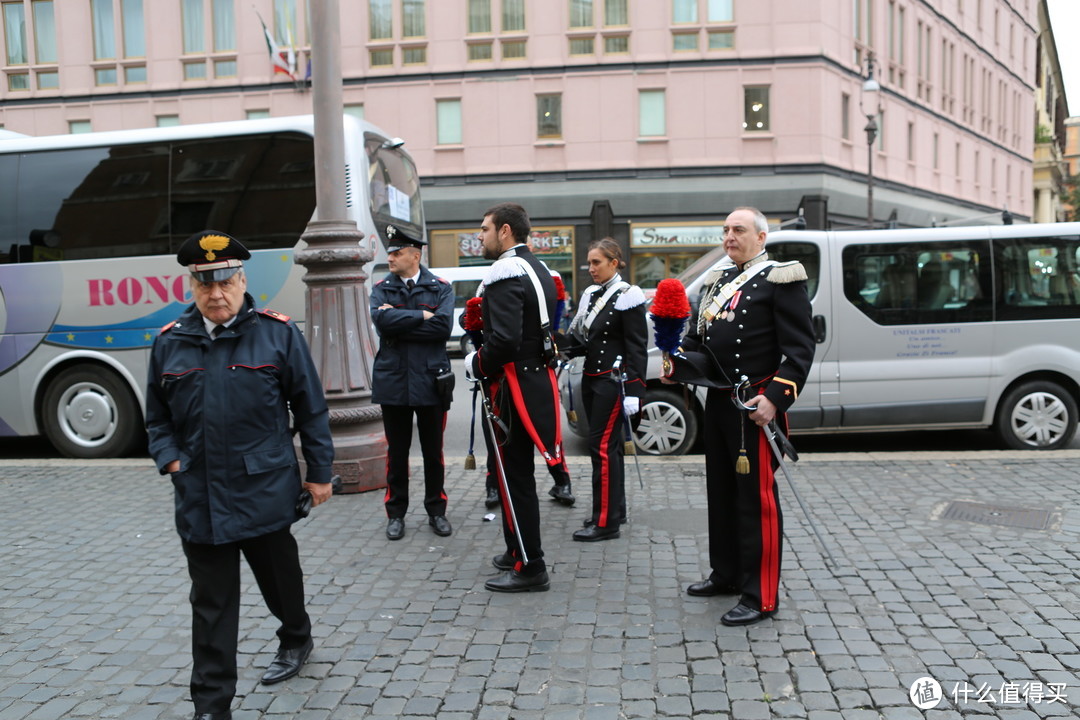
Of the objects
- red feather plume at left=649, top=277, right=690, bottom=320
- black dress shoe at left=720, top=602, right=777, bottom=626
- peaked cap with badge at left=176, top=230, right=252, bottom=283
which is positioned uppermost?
peaked cap with badge at left=176, top=230, right=252, bottom=283

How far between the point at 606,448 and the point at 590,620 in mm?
1498

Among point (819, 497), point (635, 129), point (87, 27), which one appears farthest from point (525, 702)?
point (87, 27)

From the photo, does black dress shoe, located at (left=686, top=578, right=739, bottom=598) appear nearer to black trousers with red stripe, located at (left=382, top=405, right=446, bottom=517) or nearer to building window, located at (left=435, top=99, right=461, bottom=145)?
black trousers with red stripe, located at (left=382, top=405, right=446, bottom=517)

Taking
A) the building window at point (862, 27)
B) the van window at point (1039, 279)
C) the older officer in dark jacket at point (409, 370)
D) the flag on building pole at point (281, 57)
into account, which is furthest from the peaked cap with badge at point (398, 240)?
the building window at point (862, 27)

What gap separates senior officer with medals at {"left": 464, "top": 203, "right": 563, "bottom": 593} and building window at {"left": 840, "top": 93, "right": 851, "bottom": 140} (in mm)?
26146

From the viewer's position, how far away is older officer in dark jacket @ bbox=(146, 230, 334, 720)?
328 cm

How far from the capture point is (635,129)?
89.3ft

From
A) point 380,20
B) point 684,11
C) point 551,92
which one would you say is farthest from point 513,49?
point 684,11

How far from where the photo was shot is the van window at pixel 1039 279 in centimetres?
796

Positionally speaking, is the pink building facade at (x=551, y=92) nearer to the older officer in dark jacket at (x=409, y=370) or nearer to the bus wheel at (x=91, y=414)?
the bus wheel at (x=91, y=414)

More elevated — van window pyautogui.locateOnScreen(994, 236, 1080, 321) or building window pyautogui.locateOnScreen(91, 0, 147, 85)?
building window pyautogui.locateOnScreen(91, 0, 147, 85)

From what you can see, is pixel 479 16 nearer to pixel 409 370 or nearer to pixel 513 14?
pixel 513 14

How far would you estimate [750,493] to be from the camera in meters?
Answer: 4.16

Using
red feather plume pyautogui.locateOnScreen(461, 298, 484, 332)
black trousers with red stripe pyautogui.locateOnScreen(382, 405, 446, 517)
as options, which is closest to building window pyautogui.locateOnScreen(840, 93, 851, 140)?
black trousers with red stripe pyautogui.locateOnScreen(382, 405, 446, 517)
